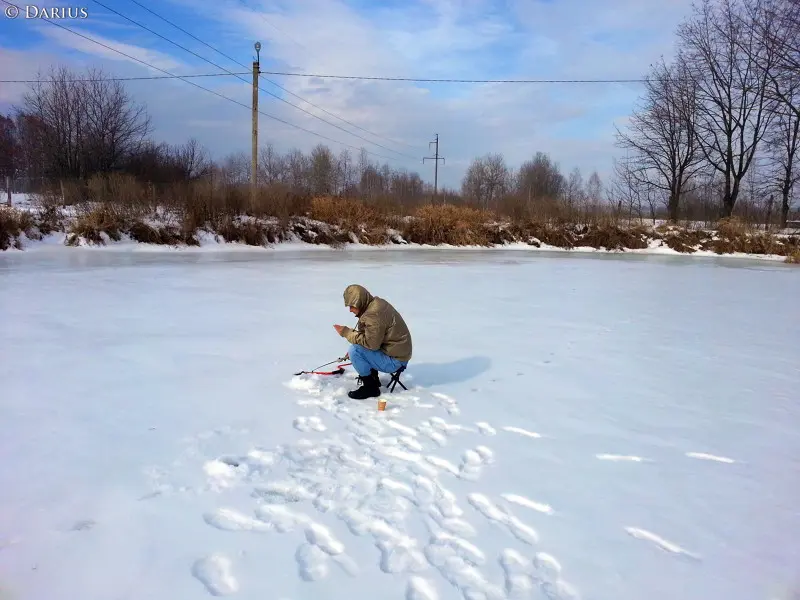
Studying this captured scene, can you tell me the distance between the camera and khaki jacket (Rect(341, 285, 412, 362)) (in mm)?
4246

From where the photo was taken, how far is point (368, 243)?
25094 millimetres

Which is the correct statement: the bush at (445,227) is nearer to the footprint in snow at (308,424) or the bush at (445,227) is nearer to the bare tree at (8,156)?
the footprint in snow at (308,424)

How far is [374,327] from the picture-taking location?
14.0 ft

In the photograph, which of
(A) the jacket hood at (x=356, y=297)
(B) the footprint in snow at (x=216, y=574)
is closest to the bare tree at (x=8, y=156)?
(A) the jacket hood at (x=356, y=297)

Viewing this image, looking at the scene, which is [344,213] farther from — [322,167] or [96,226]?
[322,167]

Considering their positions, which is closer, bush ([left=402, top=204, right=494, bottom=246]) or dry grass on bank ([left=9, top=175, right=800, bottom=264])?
dry grass on bank ([left=9, top=175, right=800, bottom=264])

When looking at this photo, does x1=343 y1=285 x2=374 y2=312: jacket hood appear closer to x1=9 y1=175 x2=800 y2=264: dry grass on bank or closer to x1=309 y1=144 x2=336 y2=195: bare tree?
x1=9 y1=175 x2=800 y2=264: dry grass on bank

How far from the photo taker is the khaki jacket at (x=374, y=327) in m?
4.25

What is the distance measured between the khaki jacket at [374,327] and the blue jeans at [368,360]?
5 cm

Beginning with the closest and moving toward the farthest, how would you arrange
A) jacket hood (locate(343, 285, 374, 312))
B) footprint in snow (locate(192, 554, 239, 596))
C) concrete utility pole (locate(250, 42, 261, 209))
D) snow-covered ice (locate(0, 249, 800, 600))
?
footprint in snow (locate(192, 554, 239, 596))
snow-covered ice (locate(0, 249, 800, 600))
jacket hood (locate(343, 285, 374, 312))
concrete utility pole (locate(250, 42, 261, 209))

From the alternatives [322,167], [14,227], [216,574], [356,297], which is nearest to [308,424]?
[356,297]

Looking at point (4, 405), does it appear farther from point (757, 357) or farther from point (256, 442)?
point (757, 357)

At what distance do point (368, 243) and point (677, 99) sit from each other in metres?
24.7

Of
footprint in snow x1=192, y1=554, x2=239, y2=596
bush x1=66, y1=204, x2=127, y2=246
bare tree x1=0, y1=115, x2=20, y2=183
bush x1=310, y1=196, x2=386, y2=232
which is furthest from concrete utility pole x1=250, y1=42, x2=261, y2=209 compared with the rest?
bare tree x1=0, y1=115, x2=20, y2=183
